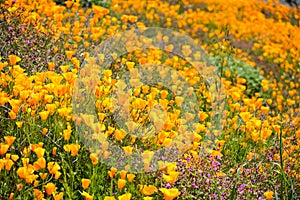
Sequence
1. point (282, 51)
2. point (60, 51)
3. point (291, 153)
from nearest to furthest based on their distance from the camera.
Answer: point (291, 153) → point (60, 51) → point (282, 51)

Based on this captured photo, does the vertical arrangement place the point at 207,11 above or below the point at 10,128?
below

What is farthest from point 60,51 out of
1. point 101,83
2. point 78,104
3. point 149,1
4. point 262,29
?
point 262,29

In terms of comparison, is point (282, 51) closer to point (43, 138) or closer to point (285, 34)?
point (285, 34)

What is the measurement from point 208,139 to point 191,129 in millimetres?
172

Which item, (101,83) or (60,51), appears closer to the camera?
(101,83)

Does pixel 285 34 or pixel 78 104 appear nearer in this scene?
pixel 78 104

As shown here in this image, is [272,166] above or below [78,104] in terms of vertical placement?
below

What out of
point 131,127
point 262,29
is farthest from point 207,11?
point 131,127

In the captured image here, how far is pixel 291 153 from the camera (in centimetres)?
416

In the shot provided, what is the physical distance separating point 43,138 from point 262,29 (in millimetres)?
8083

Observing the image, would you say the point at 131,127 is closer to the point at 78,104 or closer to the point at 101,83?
the point at 78,104

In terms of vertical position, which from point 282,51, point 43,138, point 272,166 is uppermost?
point 43,138

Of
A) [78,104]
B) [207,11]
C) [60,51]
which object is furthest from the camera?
[207,11]

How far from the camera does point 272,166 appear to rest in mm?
3914
